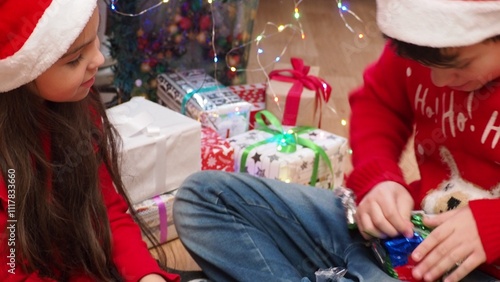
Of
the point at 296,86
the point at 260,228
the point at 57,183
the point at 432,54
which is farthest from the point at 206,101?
the point at 432,54

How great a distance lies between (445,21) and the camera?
0.70 metres

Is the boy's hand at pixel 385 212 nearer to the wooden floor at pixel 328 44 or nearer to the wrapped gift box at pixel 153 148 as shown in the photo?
the wrapped gift box at pixel 153 148

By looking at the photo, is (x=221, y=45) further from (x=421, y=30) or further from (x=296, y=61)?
(x=421, y=30)

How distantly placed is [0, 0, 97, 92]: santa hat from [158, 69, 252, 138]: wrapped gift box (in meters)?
0.81

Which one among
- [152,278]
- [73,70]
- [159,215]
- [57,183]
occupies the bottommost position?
[159,215]

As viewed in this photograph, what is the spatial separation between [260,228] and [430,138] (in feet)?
0.96

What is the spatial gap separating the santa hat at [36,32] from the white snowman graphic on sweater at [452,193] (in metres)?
0.52

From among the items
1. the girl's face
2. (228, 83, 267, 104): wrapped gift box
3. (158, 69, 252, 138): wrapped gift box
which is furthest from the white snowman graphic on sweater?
(228, 83, 267, 104): wrapped gift box

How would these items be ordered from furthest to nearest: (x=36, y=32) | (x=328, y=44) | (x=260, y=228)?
(x=328, y=44) → (x=260, y=228) → (x=36, y=32)

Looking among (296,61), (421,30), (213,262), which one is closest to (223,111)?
(296,61)

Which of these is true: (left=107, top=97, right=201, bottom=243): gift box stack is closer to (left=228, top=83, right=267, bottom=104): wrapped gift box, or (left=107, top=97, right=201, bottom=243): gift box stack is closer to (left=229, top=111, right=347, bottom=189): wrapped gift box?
(left=229, top=111, right=347, bottom=189): wrapped gift box

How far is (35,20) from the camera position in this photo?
2.24 feet

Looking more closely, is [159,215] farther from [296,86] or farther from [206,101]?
[296,86]

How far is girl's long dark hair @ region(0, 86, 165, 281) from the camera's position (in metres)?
0.79
